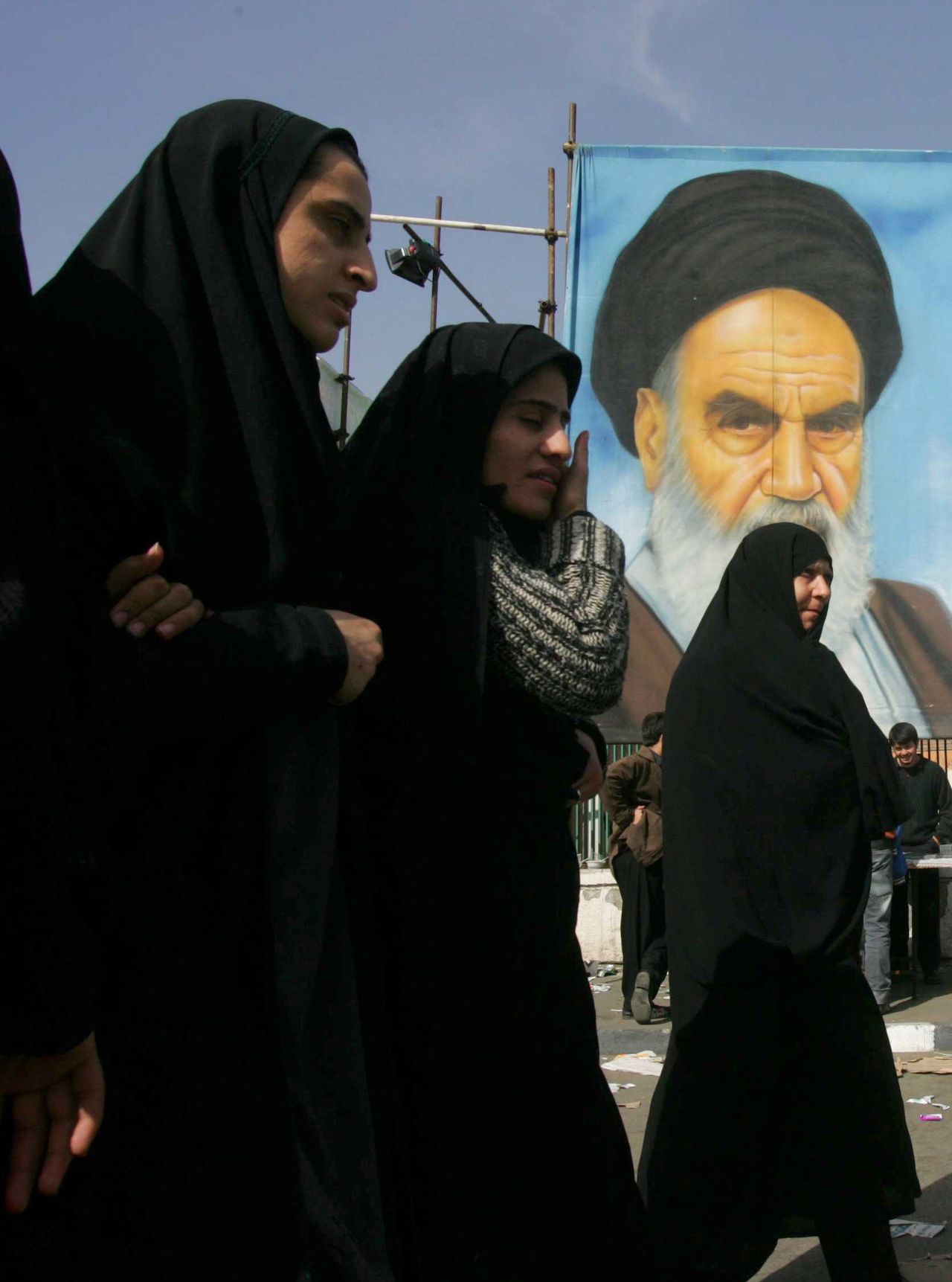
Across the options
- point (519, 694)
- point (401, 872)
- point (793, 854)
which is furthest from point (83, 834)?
point (793, 854)

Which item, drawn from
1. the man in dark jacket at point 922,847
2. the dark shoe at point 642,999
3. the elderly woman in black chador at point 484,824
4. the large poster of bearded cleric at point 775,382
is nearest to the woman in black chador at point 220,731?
the elderly woman in black chador at point 484,824

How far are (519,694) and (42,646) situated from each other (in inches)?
37.9

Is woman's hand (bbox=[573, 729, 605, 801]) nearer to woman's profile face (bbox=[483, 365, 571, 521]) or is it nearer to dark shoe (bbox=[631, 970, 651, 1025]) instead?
woman's profile face (bbox=[483, 365, 571, 521])

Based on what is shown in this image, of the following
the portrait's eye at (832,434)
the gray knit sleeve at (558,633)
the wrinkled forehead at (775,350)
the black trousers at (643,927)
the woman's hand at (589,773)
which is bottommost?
the black trousers at (643,927)

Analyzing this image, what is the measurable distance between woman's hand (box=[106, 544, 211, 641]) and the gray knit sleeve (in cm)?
58

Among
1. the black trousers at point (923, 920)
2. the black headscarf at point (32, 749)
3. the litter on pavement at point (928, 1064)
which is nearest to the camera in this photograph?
the black headscarf at point (32, 749)

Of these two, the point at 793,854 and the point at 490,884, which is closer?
the point at 490,884

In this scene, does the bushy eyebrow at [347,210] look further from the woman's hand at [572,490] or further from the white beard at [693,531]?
the white beard at [693,531]

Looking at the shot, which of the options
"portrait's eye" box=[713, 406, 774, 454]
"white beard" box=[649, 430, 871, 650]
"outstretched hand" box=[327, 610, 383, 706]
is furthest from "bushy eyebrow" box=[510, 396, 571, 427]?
"portrait's eye" box=[713, 406, 774, 454]

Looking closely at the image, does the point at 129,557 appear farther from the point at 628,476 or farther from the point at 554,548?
the point at 628,476

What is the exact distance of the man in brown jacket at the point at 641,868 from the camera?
818 cm

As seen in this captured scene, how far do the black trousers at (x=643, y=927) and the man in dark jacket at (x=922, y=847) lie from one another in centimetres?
170

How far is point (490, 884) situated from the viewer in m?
2.03

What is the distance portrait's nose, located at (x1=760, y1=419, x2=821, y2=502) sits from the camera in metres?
10.5
